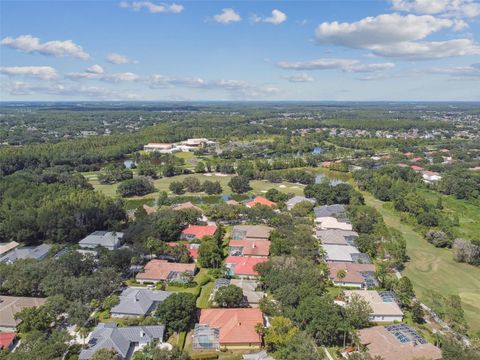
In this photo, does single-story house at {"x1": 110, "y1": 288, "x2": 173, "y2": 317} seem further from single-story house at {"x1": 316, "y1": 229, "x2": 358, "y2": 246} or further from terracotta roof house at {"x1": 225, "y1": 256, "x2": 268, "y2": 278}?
single-story house at {"x1": 316, "y1": 229, "x2": 358, "y2": 246}

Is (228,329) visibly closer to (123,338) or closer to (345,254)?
(123,338)

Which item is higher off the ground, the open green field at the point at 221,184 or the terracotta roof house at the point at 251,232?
the terracotta roof house at the point at 251,232

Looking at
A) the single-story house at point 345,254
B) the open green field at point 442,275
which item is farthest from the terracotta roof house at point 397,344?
the single-story house at point 345,254

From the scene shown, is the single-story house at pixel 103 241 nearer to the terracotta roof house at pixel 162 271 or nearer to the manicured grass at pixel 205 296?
the terracotta roof house at pixel 162 271

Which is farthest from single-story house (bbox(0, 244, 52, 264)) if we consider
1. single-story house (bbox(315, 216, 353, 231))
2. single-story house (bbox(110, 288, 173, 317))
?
single-story house (bbox(315, 216, 353, 231))

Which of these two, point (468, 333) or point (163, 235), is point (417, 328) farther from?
point (163, 235)

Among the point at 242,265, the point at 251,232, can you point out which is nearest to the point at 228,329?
the point at 242,265

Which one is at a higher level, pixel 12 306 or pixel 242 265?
pixel 12 306

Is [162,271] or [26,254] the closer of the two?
[162,271]
